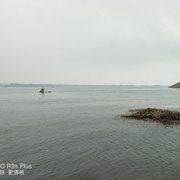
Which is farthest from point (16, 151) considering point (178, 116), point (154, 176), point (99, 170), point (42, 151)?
point (178, 116)

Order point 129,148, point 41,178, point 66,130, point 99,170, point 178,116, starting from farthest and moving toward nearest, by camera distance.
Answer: point 178,116
point 66,130
point 129,148
point 99,170
point 41,178

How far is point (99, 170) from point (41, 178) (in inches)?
181

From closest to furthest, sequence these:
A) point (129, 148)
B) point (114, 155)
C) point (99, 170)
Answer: point (99, 170)
point (114, 155)
point (129, 148)

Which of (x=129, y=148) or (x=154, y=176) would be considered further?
(x=129, y=148)

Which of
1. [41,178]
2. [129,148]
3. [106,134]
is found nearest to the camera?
[41,178]

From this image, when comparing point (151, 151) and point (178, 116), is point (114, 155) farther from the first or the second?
point (178, 116)

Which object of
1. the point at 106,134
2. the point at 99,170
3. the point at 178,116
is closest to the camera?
the point at 99,170

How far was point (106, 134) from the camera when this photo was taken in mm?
31500

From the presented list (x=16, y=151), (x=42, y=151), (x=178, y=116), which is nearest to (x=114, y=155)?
(x=42, y=151)

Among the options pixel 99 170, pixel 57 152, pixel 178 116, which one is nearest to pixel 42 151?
pixel 57 152

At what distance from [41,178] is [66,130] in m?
16.6

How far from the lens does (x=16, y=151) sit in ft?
77.1

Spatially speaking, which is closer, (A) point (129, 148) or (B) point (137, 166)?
(B) point (137, 166)

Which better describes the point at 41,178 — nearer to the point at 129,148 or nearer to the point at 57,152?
the point at 57,152
